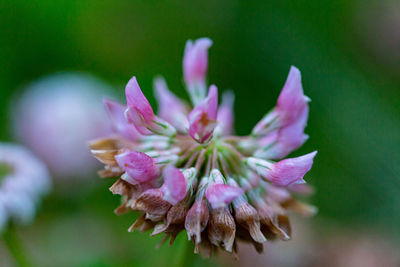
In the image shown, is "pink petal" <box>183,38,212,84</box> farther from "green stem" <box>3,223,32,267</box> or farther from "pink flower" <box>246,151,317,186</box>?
"green stem" <box>3,223,32,267</box>

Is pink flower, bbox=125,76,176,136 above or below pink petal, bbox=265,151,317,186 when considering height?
above

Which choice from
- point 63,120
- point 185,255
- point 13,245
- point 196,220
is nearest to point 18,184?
point 13,245

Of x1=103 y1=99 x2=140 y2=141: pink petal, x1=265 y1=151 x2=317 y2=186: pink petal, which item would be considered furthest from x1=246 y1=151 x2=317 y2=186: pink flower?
x1=103 y1=99 x2=140 y2=141: pink petal

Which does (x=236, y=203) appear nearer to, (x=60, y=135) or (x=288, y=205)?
(x=288, y=205)

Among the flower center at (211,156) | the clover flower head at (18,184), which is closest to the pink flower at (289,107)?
the flower center at (211,156)

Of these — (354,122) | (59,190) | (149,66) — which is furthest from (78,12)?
(354,122)

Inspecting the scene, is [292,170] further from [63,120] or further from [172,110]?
[63,120]

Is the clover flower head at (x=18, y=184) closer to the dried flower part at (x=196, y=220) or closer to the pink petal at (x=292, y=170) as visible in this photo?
the dried flower part at (x=196, y=220)
